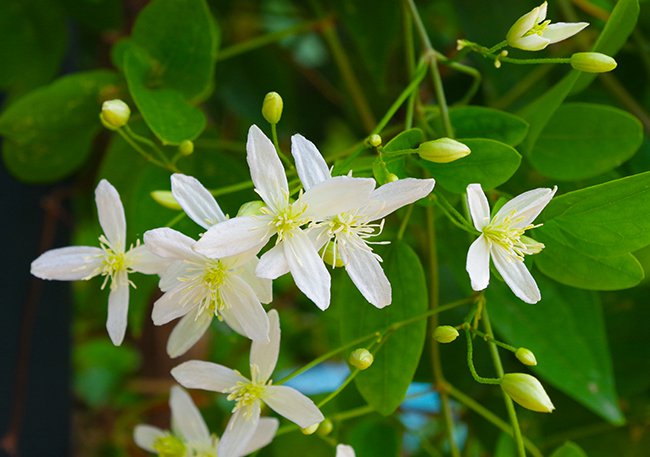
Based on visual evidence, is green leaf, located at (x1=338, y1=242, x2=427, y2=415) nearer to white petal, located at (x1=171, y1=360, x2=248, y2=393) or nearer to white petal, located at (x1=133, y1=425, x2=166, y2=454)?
white petal, located at (x1=171, y1=360, x2=248, y2=393)

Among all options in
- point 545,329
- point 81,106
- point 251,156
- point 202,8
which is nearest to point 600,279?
point 545,329

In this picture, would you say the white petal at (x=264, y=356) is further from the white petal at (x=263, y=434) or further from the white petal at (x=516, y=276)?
the white petal at (x=516, y=276)

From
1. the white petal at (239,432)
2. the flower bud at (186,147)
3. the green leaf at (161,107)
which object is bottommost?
the white petal at (239,432)

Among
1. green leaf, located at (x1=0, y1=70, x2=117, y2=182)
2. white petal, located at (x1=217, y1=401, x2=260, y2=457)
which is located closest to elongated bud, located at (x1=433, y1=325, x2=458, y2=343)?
white petal, located at (x1=217, y1=401, x2=260, y2=457)

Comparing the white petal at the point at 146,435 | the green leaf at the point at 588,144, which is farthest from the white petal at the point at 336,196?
the white petal at the point at 146,435

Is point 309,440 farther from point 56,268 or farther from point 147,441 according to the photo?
point 56,268
